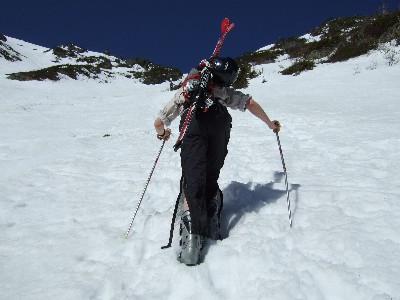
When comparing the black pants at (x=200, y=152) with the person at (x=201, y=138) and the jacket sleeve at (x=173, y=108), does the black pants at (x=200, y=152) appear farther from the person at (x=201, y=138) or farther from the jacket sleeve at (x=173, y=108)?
the jacket sleeve at (x=173, y=108)

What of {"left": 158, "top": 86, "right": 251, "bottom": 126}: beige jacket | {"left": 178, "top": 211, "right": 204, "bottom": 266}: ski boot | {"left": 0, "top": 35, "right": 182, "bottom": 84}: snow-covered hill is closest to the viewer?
{"left": 178, "top": 211, "right": 204, "bottom": 266}: ski boot

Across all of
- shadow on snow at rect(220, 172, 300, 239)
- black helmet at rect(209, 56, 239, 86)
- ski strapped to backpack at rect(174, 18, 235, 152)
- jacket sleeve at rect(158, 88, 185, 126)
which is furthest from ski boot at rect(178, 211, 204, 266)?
black helmet at rect(209, 56, 239, 86)

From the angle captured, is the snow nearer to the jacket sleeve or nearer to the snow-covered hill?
the jacket sleeve

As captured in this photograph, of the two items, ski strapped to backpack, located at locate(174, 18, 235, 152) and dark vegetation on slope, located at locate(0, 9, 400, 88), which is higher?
dark vegetation on slope, located at locate(0, 9, 400, 88)

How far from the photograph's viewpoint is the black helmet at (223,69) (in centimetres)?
330

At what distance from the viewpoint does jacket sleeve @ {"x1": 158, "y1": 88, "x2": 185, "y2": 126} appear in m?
3.57

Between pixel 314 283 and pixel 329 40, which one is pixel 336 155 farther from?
pixel 329 40

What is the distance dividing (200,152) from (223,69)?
87 cm

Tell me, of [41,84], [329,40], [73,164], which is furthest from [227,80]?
[41,84]

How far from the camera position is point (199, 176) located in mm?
3408

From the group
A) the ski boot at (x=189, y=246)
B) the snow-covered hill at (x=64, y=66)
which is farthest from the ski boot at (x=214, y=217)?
the snow-covered hill at (x=64, y=66)

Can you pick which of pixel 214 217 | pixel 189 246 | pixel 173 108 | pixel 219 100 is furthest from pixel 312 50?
pixel 189 246

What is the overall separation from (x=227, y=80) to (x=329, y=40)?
2319 centimetres

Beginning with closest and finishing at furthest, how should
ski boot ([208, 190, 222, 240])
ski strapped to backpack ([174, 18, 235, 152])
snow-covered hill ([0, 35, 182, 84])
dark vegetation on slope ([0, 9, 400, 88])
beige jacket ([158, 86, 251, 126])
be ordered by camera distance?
1. ski strapped to backpack ([174, 18, 235, 152])
2. beige jacket ([158, 86, 251, 126])
3. ski boot ([208, 190, 222, 240])
4. dark vegetation on slope ([0, 9, 400, 88])
5. snow-covered hill ([0, 35, 182, 84])
